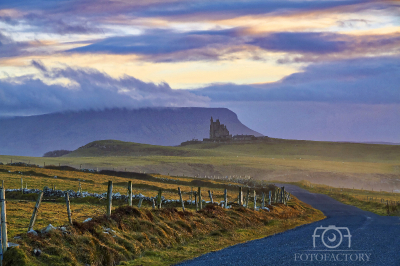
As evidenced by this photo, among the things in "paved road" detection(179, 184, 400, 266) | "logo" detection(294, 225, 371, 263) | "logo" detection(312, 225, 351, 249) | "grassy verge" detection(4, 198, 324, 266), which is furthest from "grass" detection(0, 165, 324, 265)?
"logo" detection(294, 225, 371, 263)

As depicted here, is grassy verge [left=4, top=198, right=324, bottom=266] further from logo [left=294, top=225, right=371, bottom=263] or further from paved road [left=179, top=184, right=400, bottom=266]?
logo [left=294, top=225, right=371, bottom=263]

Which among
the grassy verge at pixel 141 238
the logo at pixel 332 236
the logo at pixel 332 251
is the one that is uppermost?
the grassy verge at pixel 141 238

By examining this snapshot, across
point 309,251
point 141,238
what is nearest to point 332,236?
point 309,251

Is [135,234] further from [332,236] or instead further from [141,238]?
[332,236]

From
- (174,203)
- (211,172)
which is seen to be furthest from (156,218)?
(211,172)

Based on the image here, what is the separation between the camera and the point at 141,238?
20.2 m

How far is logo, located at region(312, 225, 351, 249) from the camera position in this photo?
23.4 meters

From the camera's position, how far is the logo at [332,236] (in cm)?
2343

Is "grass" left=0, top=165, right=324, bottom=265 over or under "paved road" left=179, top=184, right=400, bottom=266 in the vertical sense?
over

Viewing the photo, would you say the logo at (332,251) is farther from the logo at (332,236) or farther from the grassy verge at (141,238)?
the grassy verge at (141,238)

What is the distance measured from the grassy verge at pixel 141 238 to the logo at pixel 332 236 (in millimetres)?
3012

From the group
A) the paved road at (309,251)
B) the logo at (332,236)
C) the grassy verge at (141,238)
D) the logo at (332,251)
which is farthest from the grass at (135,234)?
the logo at (332,251)

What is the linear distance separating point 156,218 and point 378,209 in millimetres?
38048

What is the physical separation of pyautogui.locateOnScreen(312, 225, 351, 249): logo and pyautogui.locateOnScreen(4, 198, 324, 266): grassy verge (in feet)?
9.88
